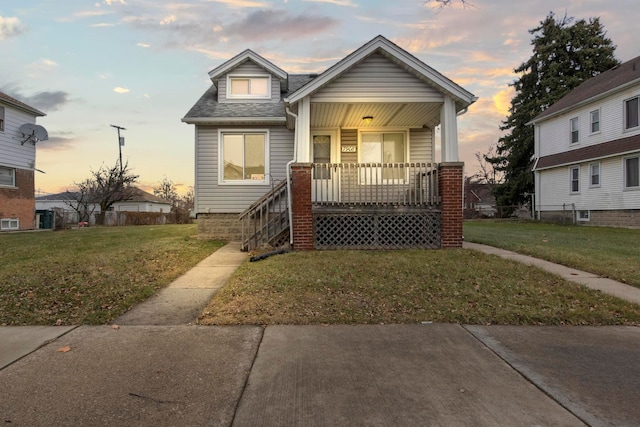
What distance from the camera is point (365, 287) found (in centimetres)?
550

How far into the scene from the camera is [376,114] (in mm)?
10938

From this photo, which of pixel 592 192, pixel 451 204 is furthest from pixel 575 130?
pixel 451 204

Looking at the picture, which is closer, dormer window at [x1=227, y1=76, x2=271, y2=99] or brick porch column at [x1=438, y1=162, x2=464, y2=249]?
brick porch column at [x1=438, y1=162, x2=464, y2=249]

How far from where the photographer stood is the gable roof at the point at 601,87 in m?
17.3

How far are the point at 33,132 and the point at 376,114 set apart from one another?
19.7 m

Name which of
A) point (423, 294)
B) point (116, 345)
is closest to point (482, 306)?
point (423, 294)

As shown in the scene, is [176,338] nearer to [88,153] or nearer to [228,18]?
[228,18]

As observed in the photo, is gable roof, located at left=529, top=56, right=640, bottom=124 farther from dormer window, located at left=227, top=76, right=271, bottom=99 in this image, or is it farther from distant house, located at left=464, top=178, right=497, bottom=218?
distant house, located at left=464, top=178, right=497, bottom=218

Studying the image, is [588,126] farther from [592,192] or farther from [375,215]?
[375,215]

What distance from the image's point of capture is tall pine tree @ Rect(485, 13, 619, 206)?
92.4 ft

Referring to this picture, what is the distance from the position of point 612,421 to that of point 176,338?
361 centimetres

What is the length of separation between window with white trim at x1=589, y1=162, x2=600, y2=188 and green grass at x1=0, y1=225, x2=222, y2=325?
793 inches

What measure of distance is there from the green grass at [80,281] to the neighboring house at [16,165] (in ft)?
41.3

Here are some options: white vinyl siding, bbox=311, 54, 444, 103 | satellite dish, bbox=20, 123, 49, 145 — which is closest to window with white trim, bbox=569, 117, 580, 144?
white vinyl siding, bbox=311, 54, 444, 103
